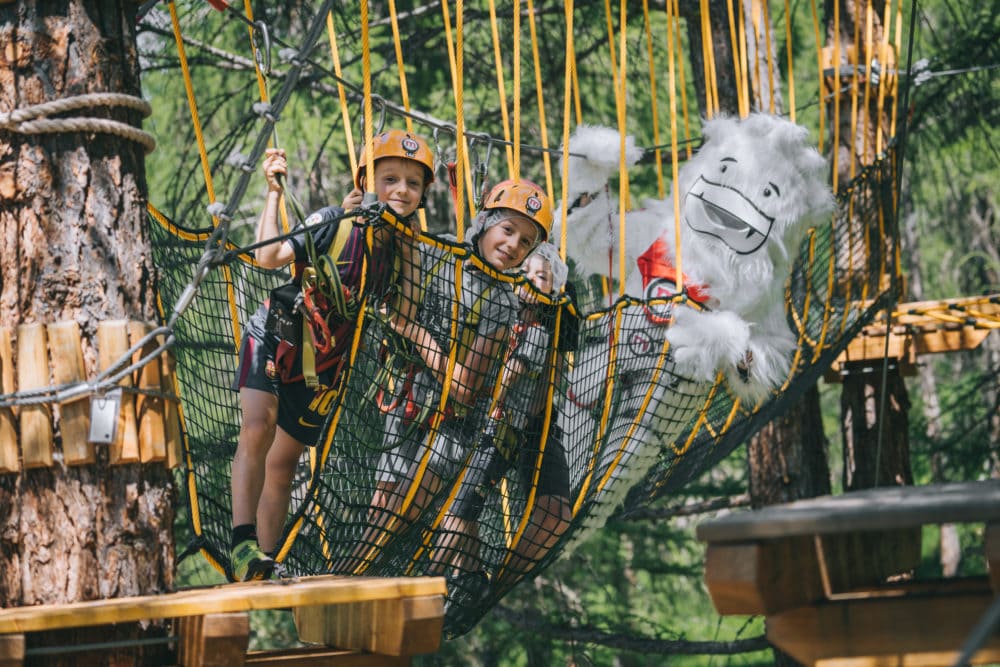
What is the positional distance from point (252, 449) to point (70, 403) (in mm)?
788

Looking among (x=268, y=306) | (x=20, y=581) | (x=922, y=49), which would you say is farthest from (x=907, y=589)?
(x=922, y=49)

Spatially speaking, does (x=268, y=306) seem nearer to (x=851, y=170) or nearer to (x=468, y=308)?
(x=468, y=308)

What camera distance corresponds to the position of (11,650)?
1.71 m

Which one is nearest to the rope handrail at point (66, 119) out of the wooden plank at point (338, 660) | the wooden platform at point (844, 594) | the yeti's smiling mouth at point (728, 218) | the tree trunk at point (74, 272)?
the tree trunk at point (74, 272)

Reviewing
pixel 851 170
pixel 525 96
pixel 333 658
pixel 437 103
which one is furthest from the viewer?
pixel 437 103

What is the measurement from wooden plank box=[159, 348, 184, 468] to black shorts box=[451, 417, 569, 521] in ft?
2.79

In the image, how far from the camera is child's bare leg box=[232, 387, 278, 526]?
8.70 ft

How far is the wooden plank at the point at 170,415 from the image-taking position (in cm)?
202

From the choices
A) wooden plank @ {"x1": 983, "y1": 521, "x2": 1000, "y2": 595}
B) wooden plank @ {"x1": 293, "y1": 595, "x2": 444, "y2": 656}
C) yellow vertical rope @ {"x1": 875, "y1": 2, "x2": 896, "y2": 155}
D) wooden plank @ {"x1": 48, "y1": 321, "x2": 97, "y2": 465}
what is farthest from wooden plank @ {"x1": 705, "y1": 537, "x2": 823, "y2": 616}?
yellow vertical rope @ {"x1": 875, "y1": 2, "x2": 896, "y2": 155}

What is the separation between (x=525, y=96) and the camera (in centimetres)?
616

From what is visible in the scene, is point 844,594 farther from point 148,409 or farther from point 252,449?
point 252,449

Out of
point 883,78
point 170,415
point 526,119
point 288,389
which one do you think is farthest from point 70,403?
point 526,119

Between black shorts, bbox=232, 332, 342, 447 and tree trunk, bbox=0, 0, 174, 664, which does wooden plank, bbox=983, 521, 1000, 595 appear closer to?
tree trunk, bbox=0, 0, 174, 664

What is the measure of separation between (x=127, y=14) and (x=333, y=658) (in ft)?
3.60
